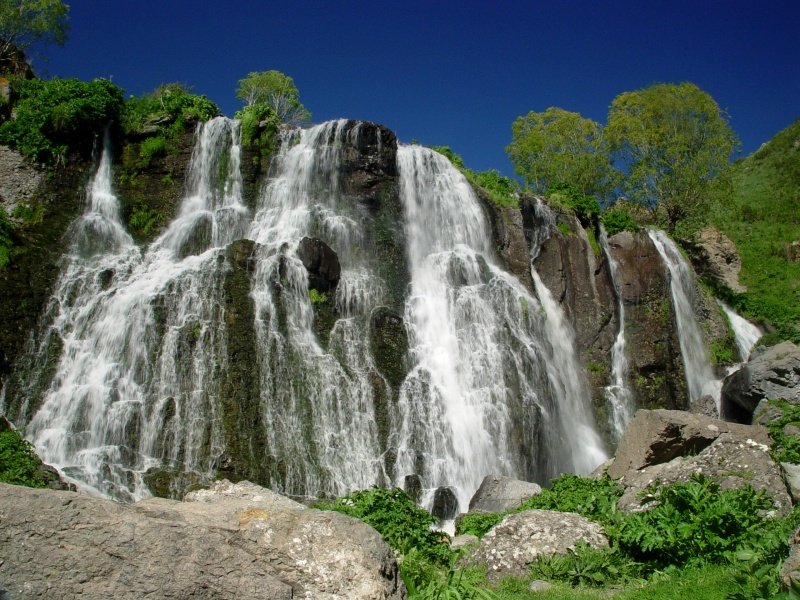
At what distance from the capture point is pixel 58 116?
24.9m

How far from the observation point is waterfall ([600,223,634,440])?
25.1m

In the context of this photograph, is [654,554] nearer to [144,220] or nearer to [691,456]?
[691,456]

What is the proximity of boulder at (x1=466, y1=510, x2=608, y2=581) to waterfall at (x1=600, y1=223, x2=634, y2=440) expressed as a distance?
620 inches

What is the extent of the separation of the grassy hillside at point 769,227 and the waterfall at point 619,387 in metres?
7.36

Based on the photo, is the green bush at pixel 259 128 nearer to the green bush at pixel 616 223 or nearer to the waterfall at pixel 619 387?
the green bush at pixel 616 223

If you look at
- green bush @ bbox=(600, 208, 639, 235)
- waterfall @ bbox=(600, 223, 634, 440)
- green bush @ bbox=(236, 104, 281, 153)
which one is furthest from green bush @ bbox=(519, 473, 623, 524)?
green bush @ bbox=(600, 208, 639, 235)

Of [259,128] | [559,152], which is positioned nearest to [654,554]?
[259,128]

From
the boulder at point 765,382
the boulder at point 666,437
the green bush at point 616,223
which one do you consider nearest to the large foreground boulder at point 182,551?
the boulder at point 666,437

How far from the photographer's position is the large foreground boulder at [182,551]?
16.6ft

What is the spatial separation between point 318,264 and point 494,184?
11871 millimetres

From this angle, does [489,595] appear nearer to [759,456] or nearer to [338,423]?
[759,456]

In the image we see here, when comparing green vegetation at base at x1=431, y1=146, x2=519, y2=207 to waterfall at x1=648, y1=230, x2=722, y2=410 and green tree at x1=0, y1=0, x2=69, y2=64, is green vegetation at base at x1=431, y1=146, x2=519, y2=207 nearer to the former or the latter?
waterfall at x1=648, y1=230, x2=722, y2=410

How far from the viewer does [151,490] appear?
15391 mm

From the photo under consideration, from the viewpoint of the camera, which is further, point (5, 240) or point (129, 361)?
point (5, 240)
